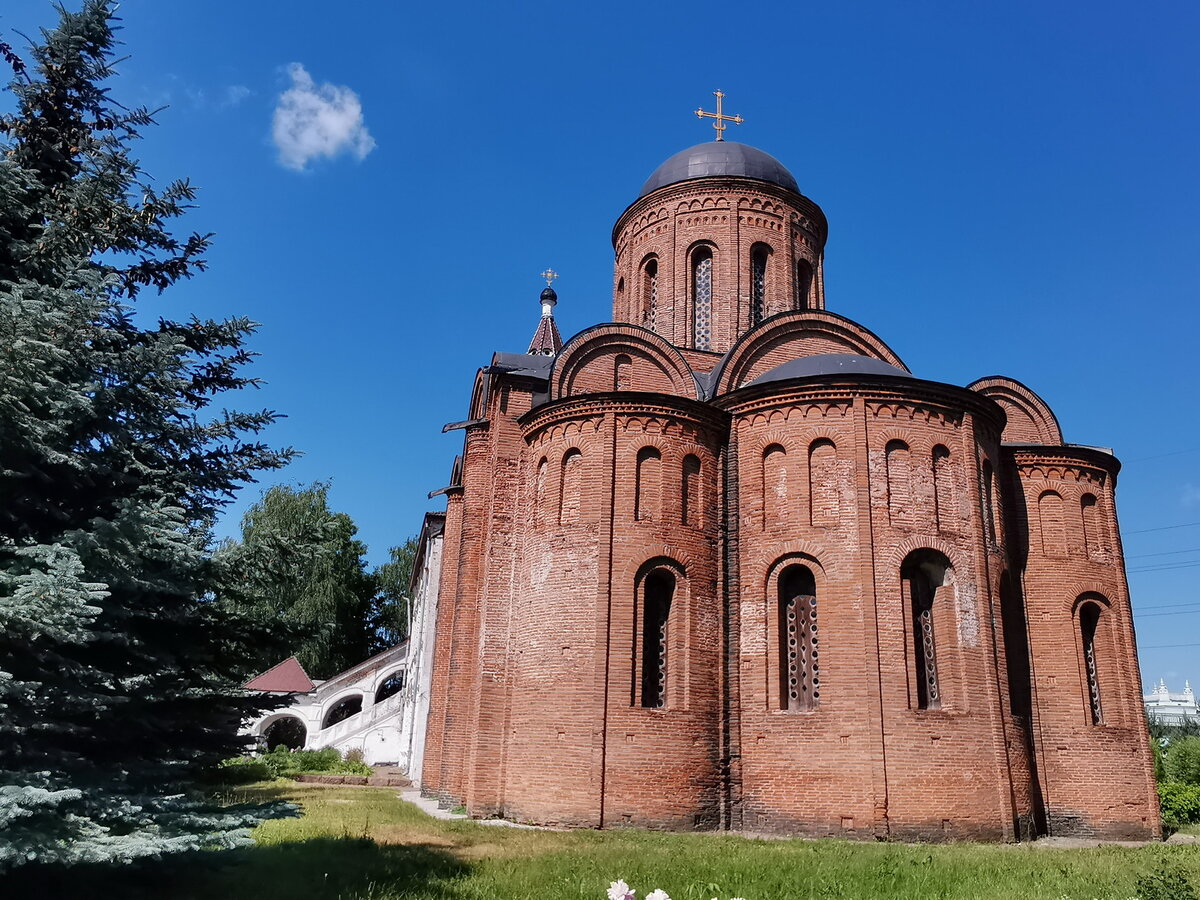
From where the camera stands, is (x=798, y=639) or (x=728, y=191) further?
(x=728, y=191)

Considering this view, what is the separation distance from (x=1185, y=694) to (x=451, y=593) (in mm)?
57996

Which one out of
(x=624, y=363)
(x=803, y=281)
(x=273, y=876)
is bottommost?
(x=273, y=876)

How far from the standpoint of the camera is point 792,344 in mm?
15711

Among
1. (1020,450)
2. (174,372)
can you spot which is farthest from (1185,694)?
(174,372)

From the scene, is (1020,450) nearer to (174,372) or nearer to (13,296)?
(174,372)

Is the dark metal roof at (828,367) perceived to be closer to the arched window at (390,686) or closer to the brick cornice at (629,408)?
the brick cornice at (629,408)

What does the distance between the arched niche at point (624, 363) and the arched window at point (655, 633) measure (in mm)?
3236

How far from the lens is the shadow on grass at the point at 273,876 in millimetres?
6191

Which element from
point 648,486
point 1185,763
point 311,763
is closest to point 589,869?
point 648,486

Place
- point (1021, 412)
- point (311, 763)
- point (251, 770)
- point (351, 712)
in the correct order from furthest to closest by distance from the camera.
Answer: point (351, 712)
point (311, 763)
point (251, 770)
point (1021, 412)

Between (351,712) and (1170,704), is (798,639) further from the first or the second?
(1170,704)

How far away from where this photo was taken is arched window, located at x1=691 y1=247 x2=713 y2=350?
57.8 feet

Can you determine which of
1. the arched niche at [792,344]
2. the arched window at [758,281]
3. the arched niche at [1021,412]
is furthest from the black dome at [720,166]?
the arched niche at [1021,412]

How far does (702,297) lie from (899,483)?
675cm
